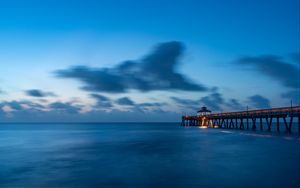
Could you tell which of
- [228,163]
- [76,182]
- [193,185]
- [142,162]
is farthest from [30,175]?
[228,163]

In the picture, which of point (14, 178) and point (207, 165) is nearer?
point (14, 178)

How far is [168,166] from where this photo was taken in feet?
70.0

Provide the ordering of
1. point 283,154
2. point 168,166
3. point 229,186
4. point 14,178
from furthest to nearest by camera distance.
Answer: point 283,154 → point 168,166 → point 14,178 → point 229,186

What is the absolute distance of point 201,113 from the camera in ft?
338

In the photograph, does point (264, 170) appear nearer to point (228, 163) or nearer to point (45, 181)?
point (228, 163)

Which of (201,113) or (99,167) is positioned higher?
(201,113)

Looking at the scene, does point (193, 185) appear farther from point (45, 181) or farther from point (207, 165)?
point (45, 181)

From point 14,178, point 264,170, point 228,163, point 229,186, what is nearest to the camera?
point 229,186

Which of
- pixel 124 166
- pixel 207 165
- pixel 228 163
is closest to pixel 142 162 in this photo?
pixel 124 166

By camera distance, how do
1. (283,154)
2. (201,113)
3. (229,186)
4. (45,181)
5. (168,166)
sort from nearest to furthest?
(229,186) → (45,181) → (168,166) → (283,154) → (201,113)

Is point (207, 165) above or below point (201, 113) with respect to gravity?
below

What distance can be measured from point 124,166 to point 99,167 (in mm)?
1963

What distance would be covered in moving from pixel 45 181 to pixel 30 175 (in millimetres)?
2763

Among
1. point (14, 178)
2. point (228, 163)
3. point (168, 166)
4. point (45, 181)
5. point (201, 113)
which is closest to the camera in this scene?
point (45, 181)
